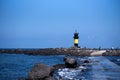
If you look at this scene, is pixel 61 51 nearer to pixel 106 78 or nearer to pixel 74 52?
pixel 74 52

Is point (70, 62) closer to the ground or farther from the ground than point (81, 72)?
farther from the ground

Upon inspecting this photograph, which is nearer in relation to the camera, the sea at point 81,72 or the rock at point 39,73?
the rock at point 39,73

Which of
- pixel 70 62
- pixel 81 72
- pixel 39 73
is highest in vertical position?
pixel 70 62

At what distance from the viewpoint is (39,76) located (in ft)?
68.0

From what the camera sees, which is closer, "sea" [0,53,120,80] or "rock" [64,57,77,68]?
"sea" [0,53,120,80]

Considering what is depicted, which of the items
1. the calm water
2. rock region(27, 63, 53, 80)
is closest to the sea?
the calm water

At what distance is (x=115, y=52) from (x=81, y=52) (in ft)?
33.2

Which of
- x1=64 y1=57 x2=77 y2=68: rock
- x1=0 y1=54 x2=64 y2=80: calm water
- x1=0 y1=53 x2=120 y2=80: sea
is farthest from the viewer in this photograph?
x1=64 y1=57 x2=77 y2=68: rock

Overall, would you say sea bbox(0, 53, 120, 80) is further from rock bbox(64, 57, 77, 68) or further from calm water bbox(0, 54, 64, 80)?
rock bbox(64, 57, 77, 68)

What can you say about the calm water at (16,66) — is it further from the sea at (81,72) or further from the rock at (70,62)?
the rock at (70,62)

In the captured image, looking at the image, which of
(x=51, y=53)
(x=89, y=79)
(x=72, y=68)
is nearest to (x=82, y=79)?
(x=89, y=79)

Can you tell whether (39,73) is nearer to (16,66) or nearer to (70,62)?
(70,62)

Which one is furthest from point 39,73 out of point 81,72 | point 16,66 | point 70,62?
point 16,66

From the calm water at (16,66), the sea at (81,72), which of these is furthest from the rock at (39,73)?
the calm water at (16,66)
